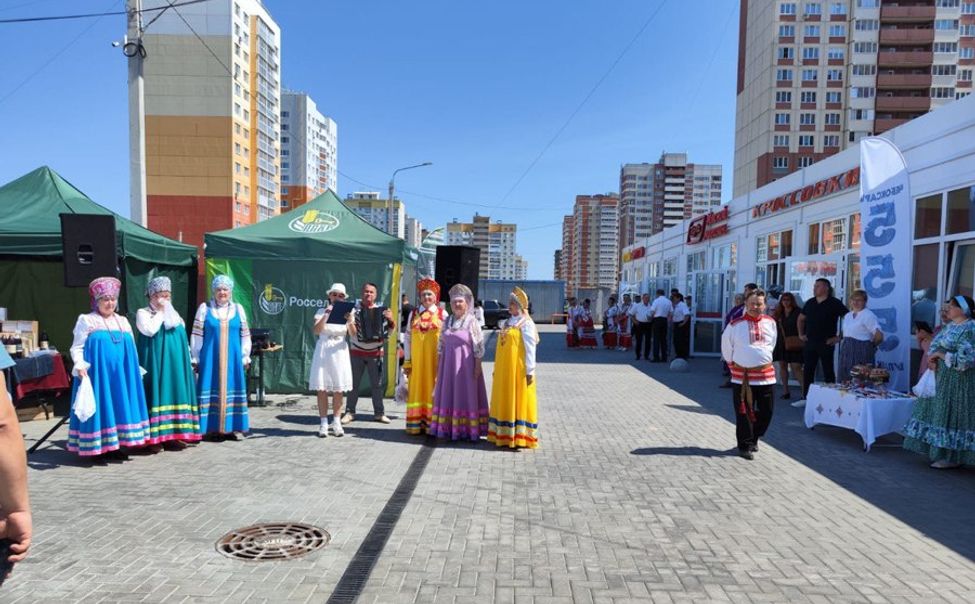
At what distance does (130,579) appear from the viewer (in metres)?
3.61

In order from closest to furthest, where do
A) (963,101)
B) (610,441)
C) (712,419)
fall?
(610,441) → (963,101) → (712,419)

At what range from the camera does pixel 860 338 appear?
862 centimetres

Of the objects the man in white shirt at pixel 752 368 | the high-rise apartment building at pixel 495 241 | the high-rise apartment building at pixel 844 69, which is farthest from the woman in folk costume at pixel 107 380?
the high-rise apartment building at pixel 495 241

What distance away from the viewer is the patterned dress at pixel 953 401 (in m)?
6.07

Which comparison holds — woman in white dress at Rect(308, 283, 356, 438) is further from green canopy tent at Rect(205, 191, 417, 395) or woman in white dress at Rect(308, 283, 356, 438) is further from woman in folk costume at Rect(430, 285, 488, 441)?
green canopy tent at Rect(205, 191, 417, 395)

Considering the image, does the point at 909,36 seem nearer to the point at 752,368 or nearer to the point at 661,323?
the point at 661,323

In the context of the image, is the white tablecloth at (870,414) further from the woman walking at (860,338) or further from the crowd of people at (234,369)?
the crowd of people at (234,369)

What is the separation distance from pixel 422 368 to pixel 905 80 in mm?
84586

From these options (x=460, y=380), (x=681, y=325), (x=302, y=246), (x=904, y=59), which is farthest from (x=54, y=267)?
(x=904, y=59)

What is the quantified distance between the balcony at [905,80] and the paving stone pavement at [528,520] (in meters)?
81.5

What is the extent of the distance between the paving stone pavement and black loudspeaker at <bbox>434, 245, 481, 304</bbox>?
2.70m

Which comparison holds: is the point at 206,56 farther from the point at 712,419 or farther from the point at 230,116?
the point at 712,419

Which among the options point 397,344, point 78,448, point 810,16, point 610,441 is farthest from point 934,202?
point 810,16

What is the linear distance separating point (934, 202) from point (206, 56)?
7186 centimetres
